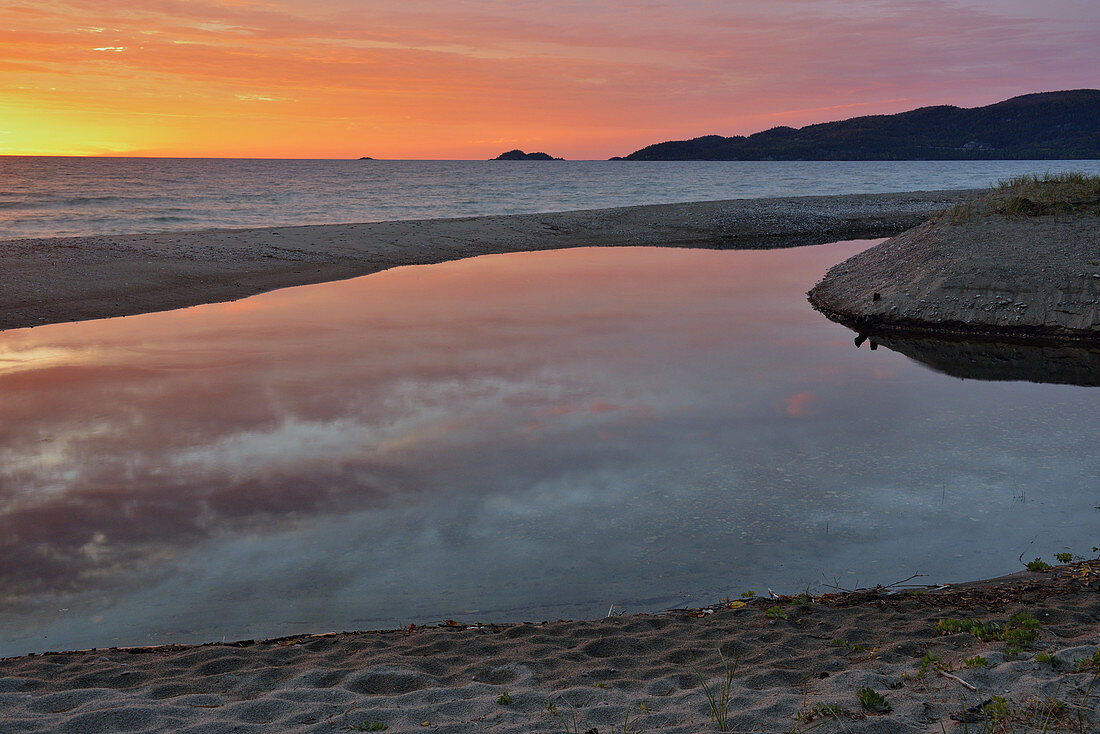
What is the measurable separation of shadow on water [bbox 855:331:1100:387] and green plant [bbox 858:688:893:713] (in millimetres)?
11262

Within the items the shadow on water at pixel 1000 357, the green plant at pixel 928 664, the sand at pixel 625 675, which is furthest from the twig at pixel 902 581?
the shadow on water at pixel 1000 357

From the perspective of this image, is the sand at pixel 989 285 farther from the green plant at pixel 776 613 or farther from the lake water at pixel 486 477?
the green plant at pixel 776 613

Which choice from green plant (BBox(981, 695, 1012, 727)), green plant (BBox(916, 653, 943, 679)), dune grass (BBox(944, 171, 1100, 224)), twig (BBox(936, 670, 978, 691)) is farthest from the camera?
dune grass (BBox(944, 171, 1100, 224))

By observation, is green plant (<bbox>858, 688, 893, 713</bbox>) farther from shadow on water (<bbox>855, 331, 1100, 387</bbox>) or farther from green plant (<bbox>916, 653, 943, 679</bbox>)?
shadow on water (<bbox>855, 331, 1100, 387</bbox>)

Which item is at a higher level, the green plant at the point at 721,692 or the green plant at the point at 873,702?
the green plant at the point at 873,702

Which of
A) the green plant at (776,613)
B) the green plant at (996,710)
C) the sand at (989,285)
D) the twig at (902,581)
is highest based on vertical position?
the sand at (989,285)

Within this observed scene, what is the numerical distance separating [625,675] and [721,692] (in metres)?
0.69

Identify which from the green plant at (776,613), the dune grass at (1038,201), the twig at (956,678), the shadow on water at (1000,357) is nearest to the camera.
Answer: the twig at (956,678)

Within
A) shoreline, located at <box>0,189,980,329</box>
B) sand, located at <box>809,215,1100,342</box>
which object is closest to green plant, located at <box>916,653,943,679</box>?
sand, located at <box>809,215,1100,342</box>

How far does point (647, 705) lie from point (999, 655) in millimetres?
2395

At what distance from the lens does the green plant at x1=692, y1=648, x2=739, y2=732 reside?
4.48m

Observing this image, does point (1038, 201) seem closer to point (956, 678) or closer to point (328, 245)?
point (956, 678)

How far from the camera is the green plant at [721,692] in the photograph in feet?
14.7

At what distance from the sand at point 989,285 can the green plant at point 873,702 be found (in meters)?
15.3
